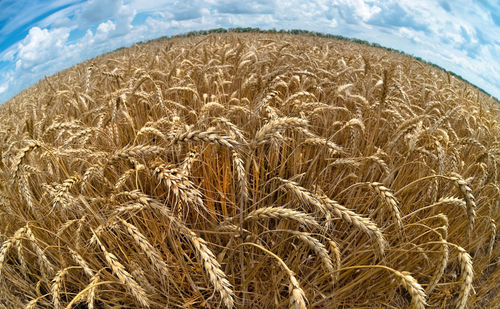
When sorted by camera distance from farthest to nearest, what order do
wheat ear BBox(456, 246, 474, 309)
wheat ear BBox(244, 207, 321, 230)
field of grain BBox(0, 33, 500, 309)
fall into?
field of grain BBox(0, 33, 500, 309)
wheat ear BBox(244, 207, 321, 230)
wheat ear BBox(456, 246, 474, 309)

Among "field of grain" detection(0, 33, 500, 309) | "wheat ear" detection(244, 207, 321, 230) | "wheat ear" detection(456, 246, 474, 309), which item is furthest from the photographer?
"field of grain" detection(0, 33, 500, 309)

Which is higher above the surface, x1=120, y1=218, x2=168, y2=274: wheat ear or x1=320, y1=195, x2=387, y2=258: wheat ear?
x1=320, y1=195, x2=387, y2=258: wheat ear

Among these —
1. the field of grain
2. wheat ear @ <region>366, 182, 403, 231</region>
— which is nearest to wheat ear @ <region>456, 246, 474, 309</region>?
the field of grain

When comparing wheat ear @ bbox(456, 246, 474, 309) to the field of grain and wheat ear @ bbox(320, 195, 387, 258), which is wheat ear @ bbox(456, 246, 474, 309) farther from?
wheat ear @ bbox(320, 195, 387, 258)

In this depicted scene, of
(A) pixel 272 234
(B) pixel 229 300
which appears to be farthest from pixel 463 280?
(A) pixel 272 234

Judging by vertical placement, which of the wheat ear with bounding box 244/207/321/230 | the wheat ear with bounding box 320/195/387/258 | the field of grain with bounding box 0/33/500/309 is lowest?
the field of grain with bounding box 0/33/500/309

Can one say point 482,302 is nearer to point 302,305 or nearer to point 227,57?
point 302,305

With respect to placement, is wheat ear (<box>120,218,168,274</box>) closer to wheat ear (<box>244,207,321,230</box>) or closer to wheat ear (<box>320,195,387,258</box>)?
wheat ear (<box>244,207,321,230</box>)

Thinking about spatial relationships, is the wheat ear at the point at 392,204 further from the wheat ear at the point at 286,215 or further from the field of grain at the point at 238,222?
the wheat ear at the point at 286,215

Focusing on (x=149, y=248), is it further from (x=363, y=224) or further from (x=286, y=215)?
(x=363, y=224)

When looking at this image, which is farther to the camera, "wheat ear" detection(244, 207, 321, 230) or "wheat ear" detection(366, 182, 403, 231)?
"wheat ear" detection(366, 182, 403, 231)

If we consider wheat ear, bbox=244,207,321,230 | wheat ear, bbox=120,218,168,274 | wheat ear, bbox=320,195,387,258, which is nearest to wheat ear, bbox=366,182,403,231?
wheat ear, bbox=320,195,387,258

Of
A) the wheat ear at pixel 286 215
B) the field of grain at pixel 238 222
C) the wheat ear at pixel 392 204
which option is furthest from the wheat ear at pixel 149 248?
the wheat ear at pixel 392 204

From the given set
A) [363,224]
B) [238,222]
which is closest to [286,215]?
[363,224]
